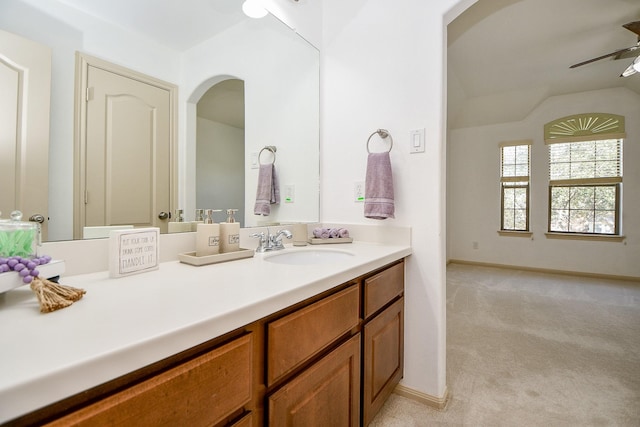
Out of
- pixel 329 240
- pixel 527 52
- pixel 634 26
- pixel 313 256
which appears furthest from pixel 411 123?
pixel 527 52

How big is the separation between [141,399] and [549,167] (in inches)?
229

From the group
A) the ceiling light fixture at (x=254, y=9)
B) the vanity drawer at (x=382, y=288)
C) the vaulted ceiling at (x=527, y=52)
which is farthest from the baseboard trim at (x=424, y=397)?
the vaulted ceiling at (x=527, y=52)

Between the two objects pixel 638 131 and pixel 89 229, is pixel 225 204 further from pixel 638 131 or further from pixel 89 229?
pixel 638 131

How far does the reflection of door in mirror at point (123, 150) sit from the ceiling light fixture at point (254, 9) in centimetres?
68

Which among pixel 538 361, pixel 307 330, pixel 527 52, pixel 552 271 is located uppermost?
pixel 527 52

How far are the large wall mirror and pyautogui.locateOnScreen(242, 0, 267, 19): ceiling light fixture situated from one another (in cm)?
3

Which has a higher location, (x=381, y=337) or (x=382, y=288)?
(x=382, y=288)

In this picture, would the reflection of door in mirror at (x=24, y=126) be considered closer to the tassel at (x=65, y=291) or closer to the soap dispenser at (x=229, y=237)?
the tassel at (x=65, y=291)

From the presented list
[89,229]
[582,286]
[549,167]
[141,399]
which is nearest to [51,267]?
[89,229]

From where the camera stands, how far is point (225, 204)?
1296 mm

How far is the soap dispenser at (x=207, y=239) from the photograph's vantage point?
3.44 ft

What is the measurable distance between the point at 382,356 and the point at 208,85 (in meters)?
1.37

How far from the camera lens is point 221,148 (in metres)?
1.31

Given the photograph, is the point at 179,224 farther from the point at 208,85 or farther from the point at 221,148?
the point at 208,85
